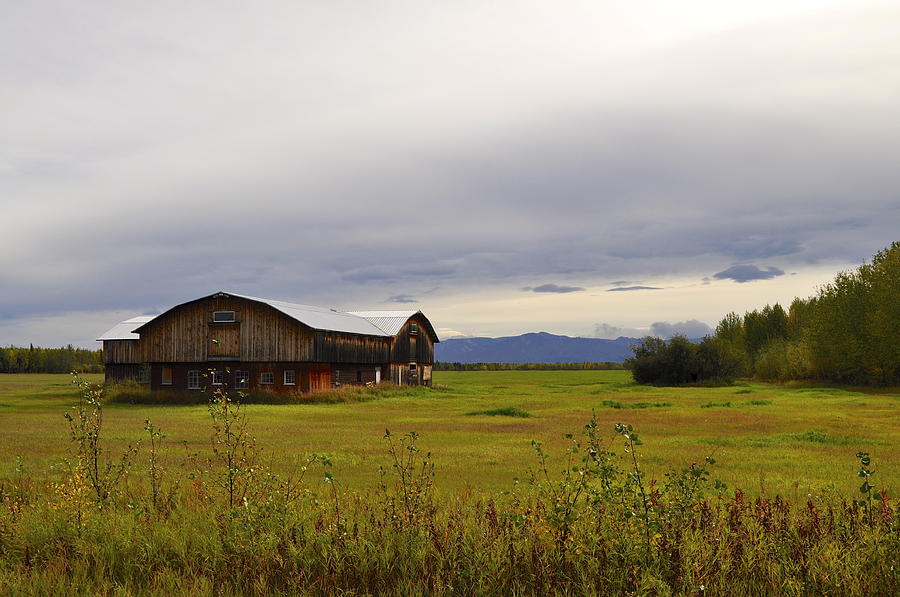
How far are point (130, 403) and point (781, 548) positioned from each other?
164 ft

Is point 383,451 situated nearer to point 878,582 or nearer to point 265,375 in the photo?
point 878,582

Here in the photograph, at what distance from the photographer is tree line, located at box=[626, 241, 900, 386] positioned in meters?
69.3

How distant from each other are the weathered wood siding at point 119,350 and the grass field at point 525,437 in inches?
913

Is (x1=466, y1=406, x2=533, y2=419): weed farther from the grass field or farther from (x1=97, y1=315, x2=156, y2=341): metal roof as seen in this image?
(x1=97, y1=315, x2=156, y2=341): metal roof

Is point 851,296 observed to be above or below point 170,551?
above

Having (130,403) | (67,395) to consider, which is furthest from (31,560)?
(67,395)

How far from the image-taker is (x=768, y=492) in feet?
48.2

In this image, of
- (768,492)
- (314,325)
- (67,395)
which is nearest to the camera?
(768,492)

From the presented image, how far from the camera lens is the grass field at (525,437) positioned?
1734cm

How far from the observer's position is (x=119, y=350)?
70.5m

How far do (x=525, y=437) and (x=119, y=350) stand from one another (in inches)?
2231

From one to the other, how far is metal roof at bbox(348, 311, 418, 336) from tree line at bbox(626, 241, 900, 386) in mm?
31276

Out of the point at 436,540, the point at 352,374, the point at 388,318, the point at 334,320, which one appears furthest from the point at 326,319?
the point at 436,540

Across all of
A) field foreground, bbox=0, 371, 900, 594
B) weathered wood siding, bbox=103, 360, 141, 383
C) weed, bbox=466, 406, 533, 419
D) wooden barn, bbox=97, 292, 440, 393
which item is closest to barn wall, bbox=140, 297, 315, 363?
wooden barn, bbox=97, 292, 440, 393
